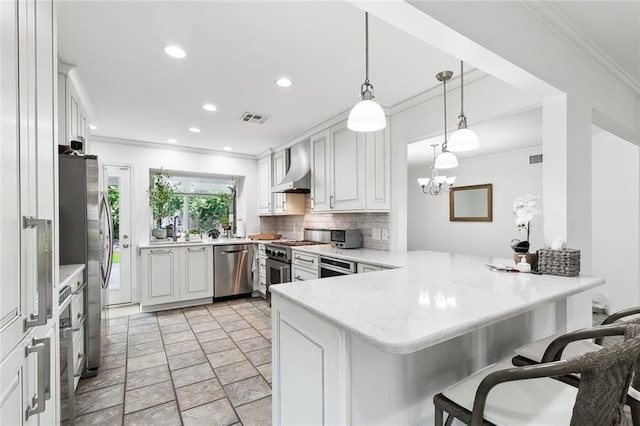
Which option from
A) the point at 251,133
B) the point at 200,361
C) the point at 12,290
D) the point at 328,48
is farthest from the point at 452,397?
the point at 251,133

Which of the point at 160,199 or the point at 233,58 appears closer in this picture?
the point at 233,58

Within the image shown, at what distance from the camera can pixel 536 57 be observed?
174 cm

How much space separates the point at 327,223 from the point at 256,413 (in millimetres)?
2745

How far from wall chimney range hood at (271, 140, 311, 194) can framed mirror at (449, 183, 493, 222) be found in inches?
141

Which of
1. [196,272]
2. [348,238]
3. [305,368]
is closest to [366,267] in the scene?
[348,238]

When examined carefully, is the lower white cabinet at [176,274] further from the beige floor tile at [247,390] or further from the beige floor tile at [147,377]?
the beige floor tile at [247,390]

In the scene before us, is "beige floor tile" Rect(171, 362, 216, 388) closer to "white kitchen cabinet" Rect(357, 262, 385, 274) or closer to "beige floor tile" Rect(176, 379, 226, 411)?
"beige floor tile" Rect(176, 379, 226, 411)

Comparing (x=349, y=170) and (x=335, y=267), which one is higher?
(x=349, y=170)

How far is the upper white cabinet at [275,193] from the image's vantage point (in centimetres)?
470

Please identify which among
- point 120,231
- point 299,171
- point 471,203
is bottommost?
point 120,231

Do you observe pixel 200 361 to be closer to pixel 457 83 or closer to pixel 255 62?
pixel 255 62

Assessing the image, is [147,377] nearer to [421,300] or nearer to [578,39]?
[421,300]

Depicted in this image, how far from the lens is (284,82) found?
8.63 feet

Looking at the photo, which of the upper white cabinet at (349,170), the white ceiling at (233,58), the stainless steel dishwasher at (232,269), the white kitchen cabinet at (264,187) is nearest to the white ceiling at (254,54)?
the white ceiling at (233,58)
